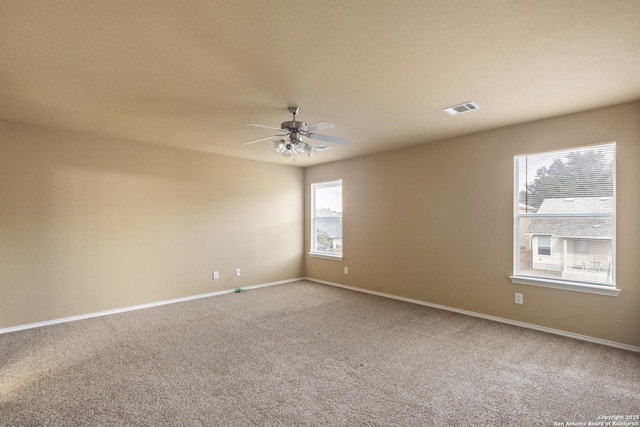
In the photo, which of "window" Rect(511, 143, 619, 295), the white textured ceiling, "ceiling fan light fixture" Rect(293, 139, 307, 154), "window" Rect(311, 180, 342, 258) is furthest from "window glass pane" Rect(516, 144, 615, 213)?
"window" Rect(311, 180, 342, 258)

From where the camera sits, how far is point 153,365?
9.55 feet

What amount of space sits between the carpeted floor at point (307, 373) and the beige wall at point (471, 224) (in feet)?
1.26

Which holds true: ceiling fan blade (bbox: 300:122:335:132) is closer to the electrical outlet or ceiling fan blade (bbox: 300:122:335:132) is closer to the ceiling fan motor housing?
the ceiling fan motor housing

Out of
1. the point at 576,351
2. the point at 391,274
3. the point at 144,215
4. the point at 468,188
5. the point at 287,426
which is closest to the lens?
the point at 287,426

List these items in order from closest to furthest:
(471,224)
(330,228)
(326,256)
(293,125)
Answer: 1. (293,125)
2. (471,224)
3. (326,256)
4. (330,228)

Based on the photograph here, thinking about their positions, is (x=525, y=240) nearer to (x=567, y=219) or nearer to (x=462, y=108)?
(x=567, y=219)

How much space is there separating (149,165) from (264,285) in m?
2.99

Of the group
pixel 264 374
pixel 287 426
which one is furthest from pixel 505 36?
pixel 264 374

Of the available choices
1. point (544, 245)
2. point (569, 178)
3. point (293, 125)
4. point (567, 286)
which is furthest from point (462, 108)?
point (567, 286)

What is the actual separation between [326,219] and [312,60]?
4518mm

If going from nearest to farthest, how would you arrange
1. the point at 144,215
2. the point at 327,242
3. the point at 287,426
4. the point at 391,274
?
the point at 287,426 → the point at 144,215 → the point at 391,274 → the point at 327,242

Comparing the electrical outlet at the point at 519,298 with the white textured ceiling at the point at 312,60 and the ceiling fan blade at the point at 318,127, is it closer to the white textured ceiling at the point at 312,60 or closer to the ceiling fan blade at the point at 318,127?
the white textured ceiling at the point at 312,60

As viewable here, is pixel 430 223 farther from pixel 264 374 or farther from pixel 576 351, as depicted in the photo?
pixel 264 374

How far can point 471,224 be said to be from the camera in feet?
14.7
